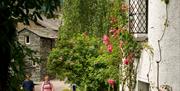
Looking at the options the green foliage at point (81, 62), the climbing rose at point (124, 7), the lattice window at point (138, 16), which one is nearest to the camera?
the lattice window at point (138, 16)

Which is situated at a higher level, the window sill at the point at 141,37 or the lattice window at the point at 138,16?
the lattice window at the point at 138,16

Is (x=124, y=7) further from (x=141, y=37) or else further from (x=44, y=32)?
(x=44, y=32)

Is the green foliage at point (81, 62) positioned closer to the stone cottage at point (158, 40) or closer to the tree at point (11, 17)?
the stone cottage at point (158, 40)

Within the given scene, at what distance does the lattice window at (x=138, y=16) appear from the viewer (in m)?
12.1

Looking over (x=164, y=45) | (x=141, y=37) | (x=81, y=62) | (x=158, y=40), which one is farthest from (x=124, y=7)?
(x=81, y=62)

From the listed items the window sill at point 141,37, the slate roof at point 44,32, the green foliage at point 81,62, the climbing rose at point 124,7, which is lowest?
the green foliage at point 81,62

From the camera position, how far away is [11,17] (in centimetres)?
381

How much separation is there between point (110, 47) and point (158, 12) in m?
4.67

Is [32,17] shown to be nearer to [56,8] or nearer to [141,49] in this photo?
[56,8]

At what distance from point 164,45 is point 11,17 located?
251 inches

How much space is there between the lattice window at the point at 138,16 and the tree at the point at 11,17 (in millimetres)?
8024

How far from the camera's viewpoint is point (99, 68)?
21359mm

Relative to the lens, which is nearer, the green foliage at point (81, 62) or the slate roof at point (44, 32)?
the green foliage at point (81, 62)

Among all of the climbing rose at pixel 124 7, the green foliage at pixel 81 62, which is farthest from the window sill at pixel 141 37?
the green foliage at pixel 81 62
